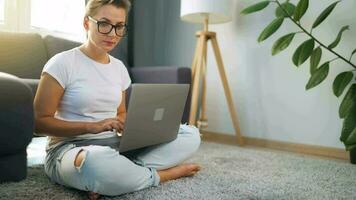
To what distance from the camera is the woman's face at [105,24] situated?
1.16 metres

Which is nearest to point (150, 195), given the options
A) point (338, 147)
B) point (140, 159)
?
point (140, 159)

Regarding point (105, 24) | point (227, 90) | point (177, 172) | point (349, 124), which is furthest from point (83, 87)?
point (227, 90)

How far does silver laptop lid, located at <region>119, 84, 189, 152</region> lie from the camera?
41.5 inches

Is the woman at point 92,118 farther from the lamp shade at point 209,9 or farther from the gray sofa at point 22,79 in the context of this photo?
the lamp shade at point 209,9

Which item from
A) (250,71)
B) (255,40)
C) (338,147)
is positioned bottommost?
(338,147)

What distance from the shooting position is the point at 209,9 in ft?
7.34

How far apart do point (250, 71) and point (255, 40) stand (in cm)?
22

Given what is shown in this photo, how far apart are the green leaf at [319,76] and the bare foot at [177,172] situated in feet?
2.89

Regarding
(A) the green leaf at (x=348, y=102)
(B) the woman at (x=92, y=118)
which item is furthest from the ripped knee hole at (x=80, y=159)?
(A) the green leaf at (x=348, y=102)

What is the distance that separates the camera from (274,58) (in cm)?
238

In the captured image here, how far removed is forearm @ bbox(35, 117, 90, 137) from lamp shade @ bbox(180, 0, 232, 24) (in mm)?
1398

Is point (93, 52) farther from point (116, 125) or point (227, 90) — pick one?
point (227, 90)

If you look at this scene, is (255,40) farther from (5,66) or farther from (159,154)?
(5,66)

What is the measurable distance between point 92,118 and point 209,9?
133cm
